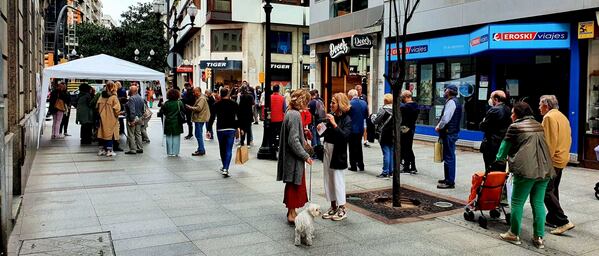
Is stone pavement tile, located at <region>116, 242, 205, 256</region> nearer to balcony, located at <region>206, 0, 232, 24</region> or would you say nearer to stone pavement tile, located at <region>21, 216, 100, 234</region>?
stone pavement tile, located at <region>21, 216, 100, 234</region>

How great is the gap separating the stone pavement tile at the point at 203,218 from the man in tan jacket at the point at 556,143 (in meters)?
4.07

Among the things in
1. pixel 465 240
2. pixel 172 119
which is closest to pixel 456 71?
pixel 172 119

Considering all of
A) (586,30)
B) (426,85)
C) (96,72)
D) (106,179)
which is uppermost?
(586,30)

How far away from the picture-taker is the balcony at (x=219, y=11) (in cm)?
3994

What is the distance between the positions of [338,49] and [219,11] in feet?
70.7

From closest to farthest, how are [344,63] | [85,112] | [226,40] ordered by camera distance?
[85,112] → [344,63] → [226,40]

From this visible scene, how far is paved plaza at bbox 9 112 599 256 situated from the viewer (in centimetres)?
566

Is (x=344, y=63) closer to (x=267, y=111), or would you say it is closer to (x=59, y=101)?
(x=267, y=111)

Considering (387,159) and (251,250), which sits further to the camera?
(387,159)

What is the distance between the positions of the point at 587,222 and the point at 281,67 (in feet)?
119

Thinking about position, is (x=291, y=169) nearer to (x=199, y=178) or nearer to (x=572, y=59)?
(x=199, y=178)

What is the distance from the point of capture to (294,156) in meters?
6.46

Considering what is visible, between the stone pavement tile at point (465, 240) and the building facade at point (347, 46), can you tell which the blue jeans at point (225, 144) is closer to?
the stone pavement tile at point (465, 240)

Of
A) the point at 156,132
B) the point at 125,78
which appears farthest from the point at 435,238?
the point at 156,132
